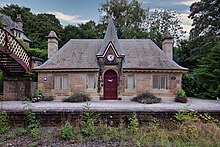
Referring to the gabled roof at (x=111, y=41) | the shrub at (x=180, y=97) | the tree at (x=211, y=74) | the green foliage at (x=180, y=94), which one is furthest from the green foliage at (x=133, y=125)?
the tree at (x=211, y=74)

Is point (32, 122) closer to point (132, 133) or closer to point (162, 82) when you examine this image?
point (132, 133)

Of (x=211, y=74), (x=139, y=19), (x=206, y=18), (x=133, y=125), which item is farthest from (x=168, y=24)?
(x=133, y=125)

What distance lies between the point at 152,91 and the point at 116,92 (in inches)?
116

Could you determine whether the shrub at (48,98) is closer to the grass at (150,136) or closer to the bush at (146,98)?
the bush at (146,98)

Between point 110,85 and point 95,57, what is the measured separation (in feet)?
9.24

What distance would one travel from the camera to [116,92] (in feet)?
53.6

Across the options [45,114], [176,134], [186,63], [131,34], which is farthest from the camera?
[131,34]

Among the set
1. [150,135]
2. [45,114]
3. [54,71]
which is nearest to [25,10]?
[54,71]

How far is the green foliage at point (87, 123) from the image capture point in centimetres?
766

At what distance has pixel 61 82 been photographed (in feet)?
52.9

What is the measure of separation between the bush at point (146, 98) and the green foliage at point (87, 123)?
6.75m

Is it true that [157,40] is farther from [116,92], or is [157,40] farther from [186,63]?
[116,92]

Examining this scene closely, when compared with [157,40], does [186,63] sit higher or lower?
lower

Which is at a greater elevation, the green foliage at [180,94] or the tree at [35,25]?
the tree at [35,25]
